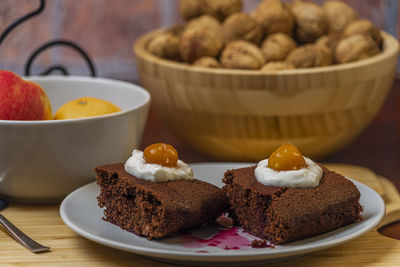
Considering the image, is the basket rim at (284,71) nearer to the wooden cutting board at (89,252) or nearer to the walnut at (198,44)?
the walnut at (198,44)

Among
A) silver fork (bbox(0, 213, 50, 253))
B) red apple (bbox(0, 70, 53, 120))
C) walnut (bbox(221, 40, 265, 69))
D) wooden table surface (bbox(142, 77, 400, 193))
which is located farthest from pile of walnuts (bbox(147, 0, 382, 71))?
silver fork (bbox(0, 213, 50, 253))

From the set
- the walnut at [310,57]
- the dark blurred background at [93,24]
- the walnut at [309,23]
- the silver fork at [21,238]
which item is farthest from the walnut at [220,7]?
the silver fork at [21,238]

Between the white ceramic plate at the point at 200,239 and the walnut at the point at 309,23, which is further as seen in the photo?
the walnut at the point at 309,23

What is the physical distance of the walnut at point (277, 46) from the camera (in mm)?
1187

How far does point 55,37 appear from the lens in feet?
6.05

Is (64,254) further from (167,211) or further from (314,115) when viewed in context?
(314,115)

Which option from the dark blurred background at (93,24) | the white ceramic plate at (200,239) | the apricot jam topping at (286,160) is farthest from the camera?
the dark blurred background at (93,24)

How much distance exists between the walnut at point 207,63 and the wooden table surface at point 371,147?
195 mm

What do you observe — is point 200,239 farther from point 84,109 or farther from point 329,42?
point 329,42

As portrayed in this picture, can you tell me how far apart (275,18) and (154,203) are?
1.86ft

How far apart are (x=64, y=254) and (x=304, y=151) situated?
53 cm

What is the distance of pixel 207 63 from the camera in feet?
3.79

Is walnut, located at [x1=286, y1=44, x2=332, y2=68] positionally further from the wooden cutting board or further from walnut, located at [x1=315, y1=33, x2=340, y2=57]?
the wooden cutting board

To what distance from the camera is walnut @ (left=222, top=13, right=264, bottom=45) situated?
123 centimetres
